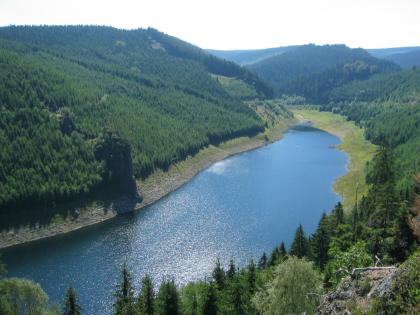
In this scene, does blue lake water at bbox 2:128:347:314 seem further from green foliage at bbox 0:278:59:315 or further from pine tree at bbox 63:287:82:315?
pine tree at bbox 63:287:82:315

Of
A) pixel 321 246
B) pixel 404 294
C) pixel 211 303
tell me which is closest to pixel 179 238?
pixel 321 246

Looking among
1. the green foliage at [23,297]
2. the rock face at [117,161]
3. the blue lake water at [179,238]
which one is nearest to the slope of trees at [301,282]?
the green foliage at [23,297]

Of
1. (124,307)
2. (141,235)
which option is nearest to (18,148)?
(141,235)

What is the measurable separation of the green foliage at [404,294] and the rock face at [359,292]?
35cm

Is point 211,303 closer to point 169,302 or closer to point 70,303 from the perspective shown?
point 169,302

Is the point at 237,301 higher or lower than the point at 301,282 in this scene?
lower

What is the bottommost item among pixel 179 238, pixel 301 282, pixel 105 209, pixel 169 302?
pixel 179 238

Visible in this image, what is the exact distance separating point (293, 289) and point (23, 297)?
4172cm

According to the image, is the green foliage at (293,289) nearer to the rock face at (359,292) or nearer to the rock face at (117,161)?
the rock face at (359,292)

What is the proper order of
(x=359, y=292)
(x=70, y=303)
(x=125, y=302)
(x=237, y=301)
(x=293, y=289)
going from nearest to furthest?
1. (x=359, y=292)
2. (x=293, y=289)
3. (x=237, y=301)
4. (x=70, y=303)
5. (x=125, y=302)

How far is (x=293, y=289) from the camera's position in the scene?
45.9m

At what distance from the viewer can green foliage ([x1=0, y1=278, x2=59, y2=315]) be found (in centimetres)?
6450

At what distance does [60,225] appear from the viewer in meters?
124

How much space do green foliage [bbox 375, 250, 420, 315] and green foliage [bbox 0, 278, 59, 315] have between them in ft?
188
